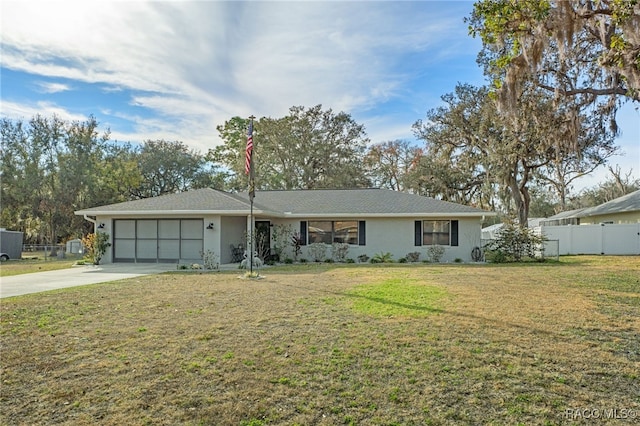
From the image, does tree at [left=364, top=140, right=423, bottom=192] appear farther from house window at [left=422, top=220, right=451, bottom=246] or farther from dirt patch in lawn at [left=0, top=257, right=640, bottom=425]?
dirt patch in lawn at [left=0, top=257, right=640, bottom=425]

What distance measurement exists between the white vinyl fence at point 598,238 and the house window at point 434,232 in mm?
5540

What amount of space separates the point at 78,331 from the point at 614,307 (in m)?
8.28

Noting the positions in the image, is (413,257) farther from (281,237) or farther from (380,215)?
(281,237)

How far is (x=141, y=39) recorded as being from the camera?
1098cm

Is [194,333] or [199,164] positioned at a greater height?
[199,164]

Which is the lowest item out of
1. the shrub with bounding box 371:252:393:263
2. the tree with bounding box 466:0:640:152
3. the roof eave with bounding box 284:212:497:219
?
the shrub with bounding box 371:252:393:263

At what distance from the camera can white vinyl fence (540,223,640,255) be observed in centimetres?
1984

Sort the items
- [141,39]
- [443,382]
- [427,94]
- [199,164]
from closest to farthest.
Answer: [443,382]
[141,39]
[427,94]
[199,164]

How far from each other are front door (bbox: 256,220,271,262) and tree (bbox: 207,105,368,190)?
587 inches

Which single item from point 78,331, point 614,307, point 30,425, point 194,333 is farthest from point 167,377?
point 614,307

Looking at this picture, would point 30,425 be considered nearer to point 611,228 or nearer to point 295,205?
point 295,205

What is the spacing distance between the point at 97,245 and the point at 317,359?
45.5ft

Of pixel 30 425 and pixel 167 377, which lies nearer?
pixel 30 425

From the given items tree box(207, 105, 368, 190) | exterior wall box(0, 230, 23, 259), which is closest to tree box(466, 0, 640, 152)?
tree box(207, 105, 368, 190)
